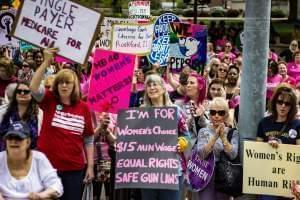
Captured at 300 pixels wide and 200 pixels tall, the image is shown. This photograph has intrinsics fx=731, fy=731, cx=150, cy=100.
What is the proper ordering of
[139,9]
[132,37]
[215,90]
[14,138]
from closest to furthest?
[14,138] → [215,90] → [132,37] → [139,9]

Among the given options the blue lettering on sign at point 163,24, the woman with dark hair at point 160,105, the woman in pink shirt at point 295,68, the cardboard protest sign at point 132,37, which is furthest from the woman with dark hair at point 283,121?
the woman in pink shirt at point 295,68

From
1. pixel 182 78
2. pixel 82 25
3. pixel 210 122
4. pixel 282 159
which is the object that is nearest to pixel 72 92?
Answer: pixel 82 25

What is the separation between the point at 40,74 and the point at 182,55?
5.41 m

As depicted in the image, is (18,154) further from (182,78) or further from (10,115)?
(182,78)

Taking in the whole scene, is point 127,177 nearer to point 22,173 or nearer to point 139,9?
point 22,173

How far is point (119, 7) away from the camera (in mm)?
41406

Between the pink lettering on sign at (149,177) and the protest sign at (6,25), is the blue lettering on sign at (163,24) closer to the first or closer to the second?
the protest sign at (6,25)

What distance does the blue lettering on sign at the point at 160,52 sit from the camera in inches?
442

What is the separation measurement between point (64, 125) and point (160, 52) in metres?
5.22

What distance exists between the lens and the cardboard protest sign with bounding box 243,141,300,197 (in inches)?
241

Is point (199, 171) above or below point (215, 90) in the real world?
below

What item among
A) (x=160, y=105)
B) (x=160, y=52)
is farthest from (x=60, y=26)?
(x=160, y=52)

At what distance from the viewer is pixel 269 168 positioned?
6223mm

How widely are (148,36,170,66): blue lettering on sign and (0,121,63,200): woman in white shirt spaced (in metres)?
6.00
